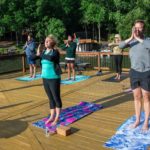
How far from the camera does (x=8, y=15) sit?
33438 mm

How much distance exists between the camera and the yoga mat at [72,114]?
4.92 m

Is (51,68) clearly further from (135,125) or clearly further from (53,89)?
(135,125)

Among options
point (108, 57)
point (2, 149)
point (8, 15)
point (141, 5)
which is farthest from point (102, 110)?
point (8, 15)

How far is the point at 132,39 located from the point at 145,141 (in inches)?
51.7

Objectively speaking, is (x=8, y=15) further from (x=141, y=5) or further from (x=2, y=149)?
(x=2, y=149)

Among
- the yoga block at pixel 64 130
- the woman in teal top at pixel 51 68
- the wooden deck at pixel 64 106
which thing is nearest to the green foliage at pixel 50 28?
the wooden deck at pixel 64 106

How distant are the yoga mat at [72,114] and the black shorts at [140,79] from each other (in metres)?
1.27

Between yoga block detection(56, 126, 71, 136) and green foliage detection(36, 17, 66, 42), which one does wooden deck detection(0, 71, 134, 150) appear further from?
green foliage detection(36, 17, 66, 42)

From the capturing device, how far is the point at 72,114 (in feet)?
17.9

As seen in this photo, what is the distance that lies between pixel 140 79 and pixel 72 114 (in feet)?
5.18

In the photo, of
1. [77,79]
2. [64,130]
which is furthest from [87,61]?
[64,130]

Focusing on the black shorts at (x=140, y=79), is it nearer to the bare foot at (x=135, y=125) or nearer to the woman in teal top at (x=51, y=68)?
the bare foot at (x=135, y=125)

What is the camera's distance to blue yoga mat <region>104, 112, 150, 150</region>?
158 inches

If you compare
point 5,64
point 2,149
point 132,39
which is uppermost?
point 132,39
